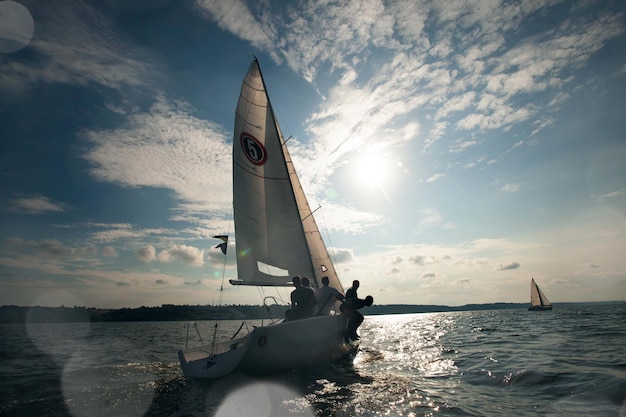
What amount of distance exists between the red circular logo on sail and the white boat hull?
6896 mm

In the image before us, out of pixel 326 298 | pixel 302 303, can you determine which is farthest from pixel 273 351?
pixel 326 298

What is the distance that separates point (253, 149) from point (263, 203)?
90.8 inches

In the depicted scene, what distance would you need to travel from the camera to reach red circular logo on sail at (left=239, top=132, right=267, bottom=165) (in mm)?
12828

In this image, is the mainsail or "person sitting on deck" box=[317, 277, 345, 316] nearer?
"person sitting on deck" box=[317, 277, 345, 316]

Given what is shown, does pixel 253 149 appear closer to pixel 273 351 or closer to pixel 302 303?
pixel 302 303

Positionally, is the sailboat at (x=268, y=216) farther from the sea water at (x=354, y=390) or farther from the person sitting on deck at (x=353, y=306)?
the sea water at (x=354, y=390)

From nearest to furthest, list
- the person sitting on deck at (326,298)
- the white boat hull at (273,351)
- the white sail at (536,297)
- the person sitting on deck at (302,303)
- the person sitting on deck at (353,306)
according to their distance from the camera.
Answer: the white boat hull at (273,351) < the person sitting on deck at (302,303) < the person sitting on deck at (326,298) < the person sitting on deck at (353,306) < the white sail at (536,297)

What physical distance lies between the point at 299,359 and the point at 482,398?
414 centimetres

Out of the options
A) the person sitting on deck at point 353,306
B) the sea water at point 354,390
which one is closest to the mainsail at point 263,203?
the person sitting on deck at point 353,306

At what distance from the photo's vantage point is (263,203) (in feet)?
41.0

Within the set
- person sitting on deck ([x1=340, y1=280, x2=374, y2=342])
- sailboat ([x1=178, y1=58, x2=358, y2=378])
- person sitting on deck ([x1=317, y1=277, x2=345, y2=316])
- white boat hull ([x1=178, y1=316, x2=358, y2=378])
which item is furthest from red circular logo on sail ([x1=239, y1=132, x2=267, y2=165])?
white boat hull ([x1=178, y1=316, x2=358, y2=378])

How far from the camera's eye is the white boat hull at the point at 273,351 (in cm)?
717

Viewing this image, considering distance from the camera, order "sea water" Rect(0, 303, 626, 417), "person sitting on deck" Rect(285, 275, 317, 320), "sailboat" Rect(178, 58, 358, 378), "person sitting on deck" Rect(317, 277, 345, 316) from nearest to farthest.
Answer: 1. "sea water" Rect(0, 303, 626, 417)
2. "person sitting on deck" Rect(285, 275, 317, 320)
3. "person sitting on deck" Rect(317, 277, 345, 316)
4. "sailboat" Rect(178, 58, 358, 378)

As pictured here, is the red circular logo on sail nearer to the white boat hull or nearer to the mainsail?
the mainsail
